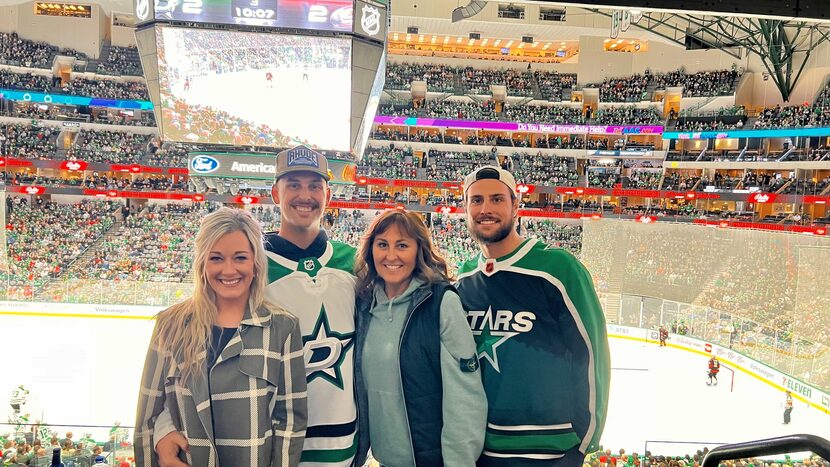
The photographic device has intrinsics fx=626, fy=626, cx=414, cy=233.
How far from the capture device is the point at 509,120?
28.2 m

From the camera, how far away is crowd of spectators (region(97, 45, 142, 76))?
2672 centimetres

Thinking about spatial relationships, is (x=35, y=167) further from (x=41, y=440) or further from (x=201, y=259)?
(x=201, y=259)

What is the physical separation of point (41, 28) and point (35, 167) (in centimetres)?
794

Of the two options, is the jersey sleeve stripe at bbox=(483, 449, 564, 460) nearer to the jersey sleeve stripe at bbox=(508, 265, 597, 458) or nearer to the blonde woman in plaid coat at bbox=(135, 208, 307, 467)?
the jersey sleeve stripe at bbox=(508, 265, 597, 458)

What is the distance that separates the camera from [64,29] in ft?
90.5

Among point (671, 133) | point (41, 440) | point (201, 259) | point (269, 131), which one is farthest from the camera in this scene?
point (671, 133)

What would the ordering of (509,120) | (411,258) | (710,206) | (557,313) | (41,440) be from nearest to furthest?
(411,258), (557,313), (41,440), (710,206), (509,120)

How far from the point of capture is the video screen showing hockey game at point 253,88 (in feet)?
29.2

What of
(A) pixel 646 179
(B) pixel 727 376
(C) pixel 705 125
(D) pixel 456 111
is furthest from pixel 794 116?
(B) pixel 727 376

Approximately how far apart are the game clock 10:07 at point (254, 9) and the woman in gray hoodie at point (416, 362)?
6.41 m

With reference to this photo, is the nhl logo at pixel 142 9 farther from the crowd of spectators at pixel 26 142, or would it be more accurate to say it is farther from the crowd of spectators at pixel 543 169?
the crowd of spectators at pixel 26 142

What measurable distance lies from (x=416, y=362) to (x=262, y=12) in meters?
6.83

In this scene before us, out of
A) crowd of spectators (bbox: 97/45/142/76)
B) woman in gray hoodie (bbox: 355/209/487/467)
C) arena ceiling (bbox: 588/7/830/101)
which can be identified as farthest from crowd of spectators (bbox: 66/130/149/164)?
woman in gray hoodie (bbox: 355/209/487/467)

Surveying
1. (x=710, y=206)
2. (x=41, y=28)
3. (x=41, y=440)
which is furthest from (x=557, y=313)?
(x=41, y=28)
